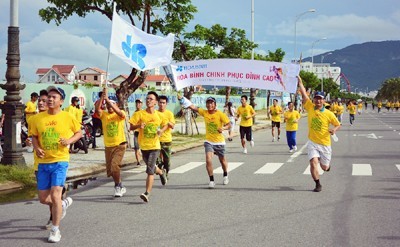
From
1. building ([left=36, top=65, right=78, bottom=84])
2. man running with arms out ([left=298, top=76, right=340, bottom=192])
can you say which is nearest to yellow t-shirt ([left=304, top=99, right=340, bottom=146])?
man running with arms out ([left=298, top=76, right=340, bottom=192])

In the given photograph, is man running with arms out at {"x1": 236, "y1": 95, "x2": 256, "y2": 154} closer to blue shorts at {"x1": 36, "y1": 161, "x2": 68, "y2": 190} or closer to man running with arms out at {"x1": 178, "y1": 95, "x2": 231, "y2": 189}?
man running with arms out at {"x1": 178, "y1": 95, "x2": 231, "y2": 189}

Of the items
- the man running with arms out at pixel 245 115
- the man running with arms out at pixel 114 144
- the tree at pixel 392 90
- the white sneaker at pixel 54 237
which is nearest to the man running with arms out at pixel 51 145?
the white sneaker at pixel 54 237

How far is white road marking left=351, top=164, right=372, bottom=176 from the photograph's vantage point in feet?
41.3

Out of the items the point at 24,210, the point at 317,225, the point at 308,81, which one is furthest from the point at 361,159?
the point at 308,81

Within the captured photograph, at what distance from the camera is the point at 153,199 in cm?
933

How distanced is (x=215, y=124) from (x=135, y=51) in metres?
2.26

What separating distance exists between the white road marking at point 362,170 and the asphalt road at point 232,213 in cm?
2

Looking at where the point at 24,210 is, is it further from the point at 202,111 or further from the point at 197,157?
the point at 197,157

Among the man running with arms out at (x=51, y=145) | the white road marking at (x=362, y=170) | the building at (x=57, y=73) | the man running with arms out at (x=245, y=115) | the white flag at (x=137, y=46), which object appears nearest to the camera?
the man running with arms out at (x=51, y=145)

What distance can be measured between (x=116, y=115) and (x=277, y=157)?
8.26 metres

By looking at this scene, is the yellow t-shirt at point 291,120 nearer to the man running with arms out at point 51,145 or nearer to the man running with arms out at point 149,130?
the man running with arms out at point 149,130

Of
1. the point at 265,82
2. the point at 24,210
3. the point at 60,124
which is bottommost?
the point at 24,210

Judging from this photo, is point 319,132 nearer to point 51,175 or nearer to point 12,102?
point 51,175

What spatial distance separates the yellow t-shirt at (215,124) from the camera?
35.3 ft
